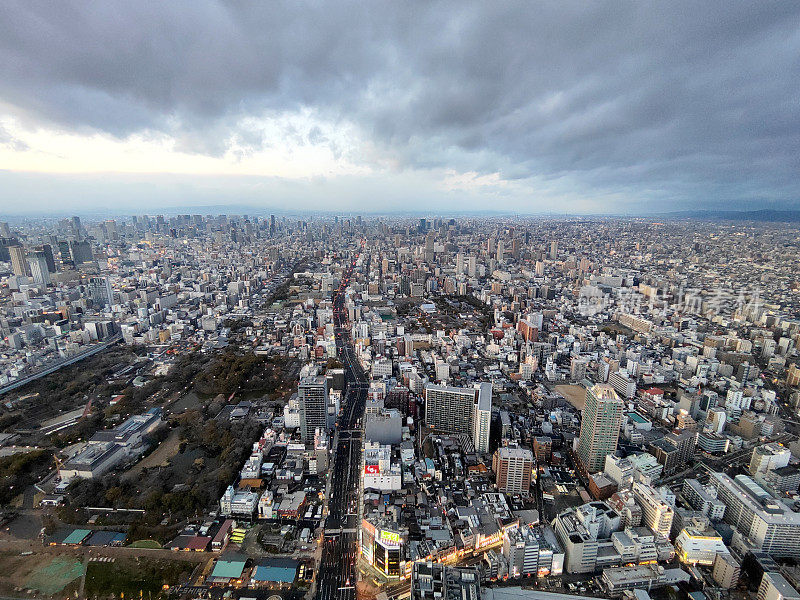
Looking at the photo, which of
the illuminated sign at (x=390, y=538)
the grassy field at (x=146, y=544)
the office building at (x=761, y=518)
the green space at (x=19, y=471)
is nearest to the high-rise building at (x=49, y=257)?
the green space at (x=19, y=471)

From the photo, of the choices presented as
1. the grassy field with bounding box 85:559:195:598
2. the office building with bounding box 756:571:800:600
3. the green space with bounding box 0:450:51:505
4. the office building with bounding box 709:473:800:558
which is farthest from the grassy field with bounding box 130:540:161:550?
the office building with bounding box 709:473:800:558

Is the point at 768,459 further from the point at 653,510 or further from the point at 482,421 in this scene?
the point at 482,421

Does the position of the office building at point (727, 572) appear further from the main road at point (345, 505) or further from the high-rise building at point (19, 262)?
the high-rise building at point (19, 262)

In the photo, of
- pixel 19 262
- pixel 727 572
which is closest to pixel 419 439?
pixel 727 572

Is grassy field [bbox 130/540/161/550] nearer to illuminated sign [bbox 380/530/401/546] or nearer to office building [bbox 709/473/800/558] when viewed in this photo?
illuminated sign [bbox 380/530/401/546]

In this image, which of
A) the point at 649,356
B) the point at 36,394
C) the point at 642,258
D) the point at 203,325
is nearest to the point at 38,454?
the point at 36,394

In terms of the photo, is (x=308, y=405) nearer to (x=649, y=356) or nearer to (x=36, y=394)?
(x=36, y=394)

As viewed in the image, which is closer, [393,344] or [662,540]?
[662,540]
